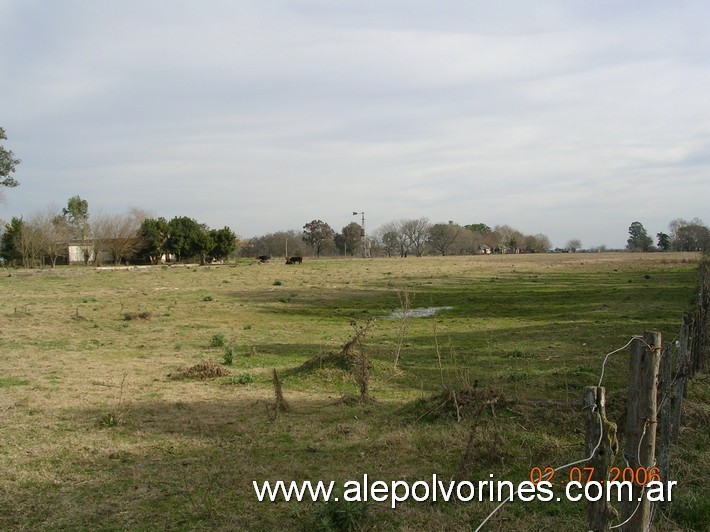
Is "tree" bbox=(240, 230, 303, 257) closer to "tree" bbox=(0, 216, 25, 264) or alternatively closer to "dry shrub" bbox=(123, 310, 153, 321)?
"tree" bbox=(0, 216, 25, 264)

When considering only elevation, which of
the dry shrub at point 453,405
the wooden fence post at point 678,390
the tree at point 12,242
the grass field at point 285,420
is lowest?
the grass field at point 285,420

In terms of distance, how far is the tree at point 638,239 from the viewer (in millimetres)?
156125

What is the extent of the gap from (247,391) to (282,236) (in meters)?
135

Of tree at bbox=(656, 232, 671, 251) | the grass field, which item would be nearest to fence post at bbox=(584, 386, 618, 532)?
the grass field

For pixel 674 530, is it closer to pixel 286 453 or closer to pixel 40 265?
pixel 286 453

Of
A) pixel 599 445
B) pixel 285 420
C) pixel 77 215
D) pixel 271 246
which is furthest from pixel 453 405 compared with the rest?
pixel 271 246

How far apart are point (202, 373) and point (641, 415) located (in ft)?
30.7

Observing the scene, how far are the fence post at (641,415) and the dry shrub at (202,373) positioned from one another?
911cm

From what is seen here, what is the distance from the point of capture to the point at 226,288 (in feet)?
114

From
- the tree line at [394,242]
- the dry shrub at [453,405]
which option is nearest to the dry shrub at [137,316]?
the dry shrub at [453,405]

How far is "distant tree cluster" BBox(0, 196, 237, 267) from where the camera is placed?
6881cm

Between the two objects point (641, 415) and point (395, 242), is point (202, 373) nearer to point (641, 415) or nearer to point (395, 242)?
point (641, 415)

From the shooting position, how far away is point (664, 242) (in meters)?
146

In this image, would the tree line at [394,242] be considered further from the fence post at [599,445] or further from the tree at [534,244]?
the fence post at [599,445]
